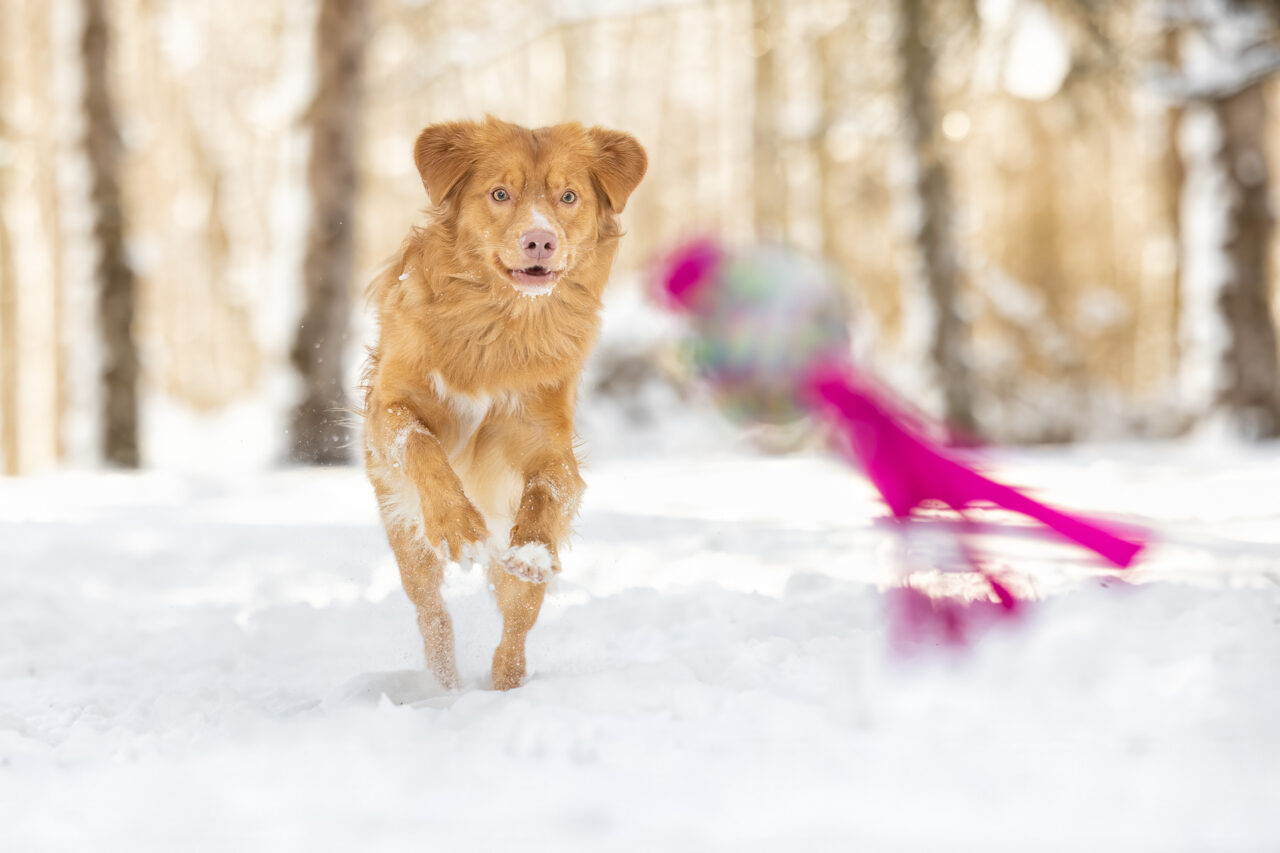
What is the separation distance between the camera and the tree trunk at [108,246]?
898 centimetres

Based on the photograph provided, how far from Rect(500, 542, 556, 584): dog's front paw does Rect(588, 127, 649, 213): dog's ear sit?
1.36 meters

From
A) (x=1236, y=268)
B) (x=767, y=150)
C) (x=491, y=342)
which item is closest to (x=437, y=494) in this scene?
(x=491, y=342)

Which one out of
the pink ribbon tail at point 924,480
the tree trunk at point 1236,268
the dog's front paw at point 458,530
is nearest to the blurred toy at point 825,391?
the pink ribbon tail at point 924,480

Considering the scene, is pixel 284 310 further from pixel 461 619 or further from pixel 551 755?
pixel 551 755

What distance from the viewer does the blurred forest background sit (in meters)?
8.80

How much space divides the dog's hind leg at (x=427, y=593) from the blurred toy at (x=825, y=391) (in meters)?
1.35

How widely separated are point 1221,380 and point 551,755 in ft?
26.9

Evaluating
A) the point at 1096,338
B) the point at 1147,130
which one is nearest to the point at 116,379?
the point at 1096,338

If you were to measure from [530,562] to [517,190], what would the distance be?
129 cm

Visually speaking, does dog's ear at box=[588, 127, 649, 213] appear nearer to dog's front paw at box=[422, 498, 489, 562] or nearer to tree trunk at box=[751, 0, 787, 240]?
dog's front paw at box=[422, 498, 489, 562]

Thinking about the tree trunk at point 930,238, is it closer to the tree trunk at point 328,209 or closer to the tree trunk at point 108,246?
the tree trunk at point 328,209

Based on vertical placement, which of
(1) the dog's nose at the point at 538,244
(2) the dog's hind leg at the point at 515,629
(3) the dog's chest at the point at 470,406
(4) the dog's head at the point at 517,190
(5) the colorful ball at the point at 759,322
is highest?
(4) the dog's head at the point at 517,190

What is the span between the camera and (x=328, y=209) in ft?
28.4

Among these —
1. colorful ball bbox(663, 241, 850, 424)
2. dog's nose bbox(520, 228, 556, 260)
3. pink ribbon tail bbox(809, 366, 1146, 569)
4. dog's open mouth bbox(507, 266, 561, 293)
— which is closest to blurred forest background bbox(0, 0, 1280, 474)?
dog's open mouth bbox(507, 266, 561, 293)
